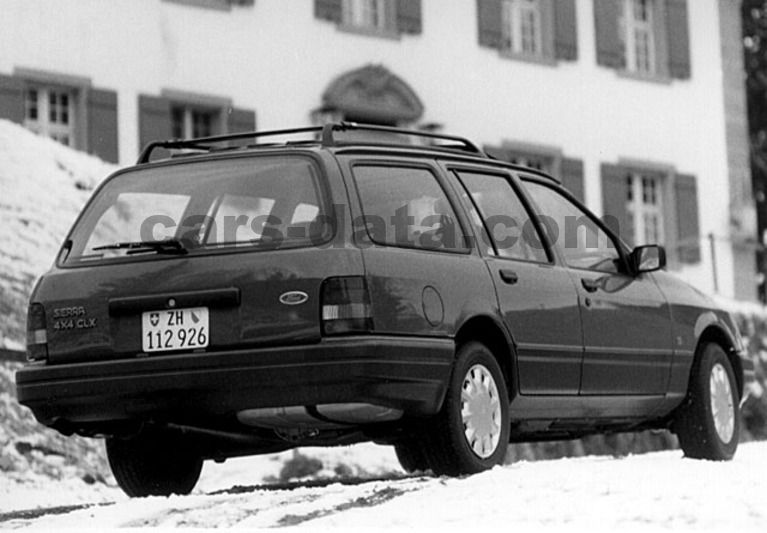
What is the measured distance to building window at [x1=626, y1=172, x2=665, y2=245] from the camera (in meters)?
28.5

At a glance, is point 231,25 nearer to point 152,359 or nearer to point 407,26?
point 407,26

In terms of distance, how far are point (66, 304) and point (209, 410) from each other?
861mm

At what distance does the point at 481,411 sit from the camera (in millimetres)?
9258

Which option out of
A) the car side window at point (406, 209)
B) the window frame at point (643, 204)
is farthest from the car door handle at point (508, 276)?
the window frame at point (643, 204)

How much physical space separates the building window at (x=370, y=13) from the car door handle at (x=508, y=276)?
15.5 meters

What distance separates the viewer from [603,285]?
35.2ft

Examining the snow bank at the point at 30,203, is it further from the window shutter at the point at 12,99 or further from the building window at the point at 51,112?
the building window at the point at 51,112

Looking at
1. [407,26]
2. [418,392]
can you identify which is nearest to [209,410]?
[418,392]

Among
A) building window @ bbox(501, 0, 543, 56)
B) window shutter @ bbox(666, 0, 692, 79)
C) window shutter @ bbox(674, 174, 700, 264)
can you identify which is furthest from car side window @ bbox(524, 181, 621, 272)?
window shutter @ bbox(666, 0, 692, 79)

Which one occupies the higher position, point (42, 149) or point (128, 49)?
point (128, 49)

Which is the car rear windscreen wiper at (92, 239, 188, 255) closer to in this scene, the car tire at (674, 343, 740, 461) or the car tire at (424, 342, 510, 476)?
the car tire at (424, 342, 510, 476)

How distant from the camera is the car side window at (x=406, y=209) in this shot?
9008 millimetres

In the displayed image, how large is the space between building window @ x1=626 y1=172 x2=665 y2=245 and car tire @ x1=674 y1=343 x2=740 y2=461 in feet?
54.4

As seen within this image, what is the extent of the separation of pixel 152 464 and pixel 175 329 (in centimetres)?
128
